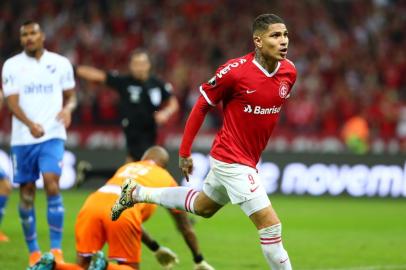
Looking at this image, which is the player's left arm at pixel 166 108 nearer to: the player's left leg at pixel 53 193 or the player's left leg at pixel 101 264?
the player's left leg at pixel 53 193

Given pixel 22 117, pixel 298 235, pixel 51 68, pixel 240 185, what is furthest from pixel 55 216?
pixel 298 235

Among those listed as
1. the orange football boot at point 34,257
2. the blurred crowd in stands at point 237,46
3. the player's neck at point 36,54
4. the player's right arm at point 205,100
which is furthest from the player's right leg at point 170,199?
the blurred crowd in stands at point 237,46

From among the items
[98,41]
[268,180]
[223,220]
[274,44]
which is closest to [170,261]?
[274,44]

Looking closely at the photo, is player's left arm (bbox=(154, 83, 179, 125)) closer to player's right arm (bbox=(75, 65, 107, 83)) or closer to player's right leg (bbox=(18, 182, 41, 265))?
player's right arm (bbox=(75, 65, 107, 83))

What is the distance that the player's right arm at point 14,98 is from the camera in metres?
9.13

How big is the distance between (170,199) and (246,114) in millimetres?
1097

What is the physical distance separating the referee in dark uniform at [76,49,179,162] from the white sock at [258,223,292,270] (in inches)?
216

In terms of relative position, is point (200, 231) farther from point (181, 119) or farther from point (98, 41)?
point (98, 41)

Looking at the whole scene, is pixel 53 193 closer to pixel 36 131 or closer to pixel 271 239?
pixel 36 131

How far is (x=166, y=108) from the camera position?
12406 millimetres

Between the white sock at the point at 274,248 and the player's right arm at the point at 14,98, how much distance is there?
3.17 metres

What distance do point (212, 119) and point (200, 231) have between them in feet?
28.4

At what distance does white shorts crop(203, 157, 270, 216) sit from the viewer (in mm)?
7141

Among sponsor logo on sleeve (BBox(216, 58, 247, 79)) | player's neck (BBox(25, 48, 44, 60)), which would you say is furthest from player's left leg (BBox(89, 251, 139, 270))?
player's neck (BBox(25, 48, 44, 60))
